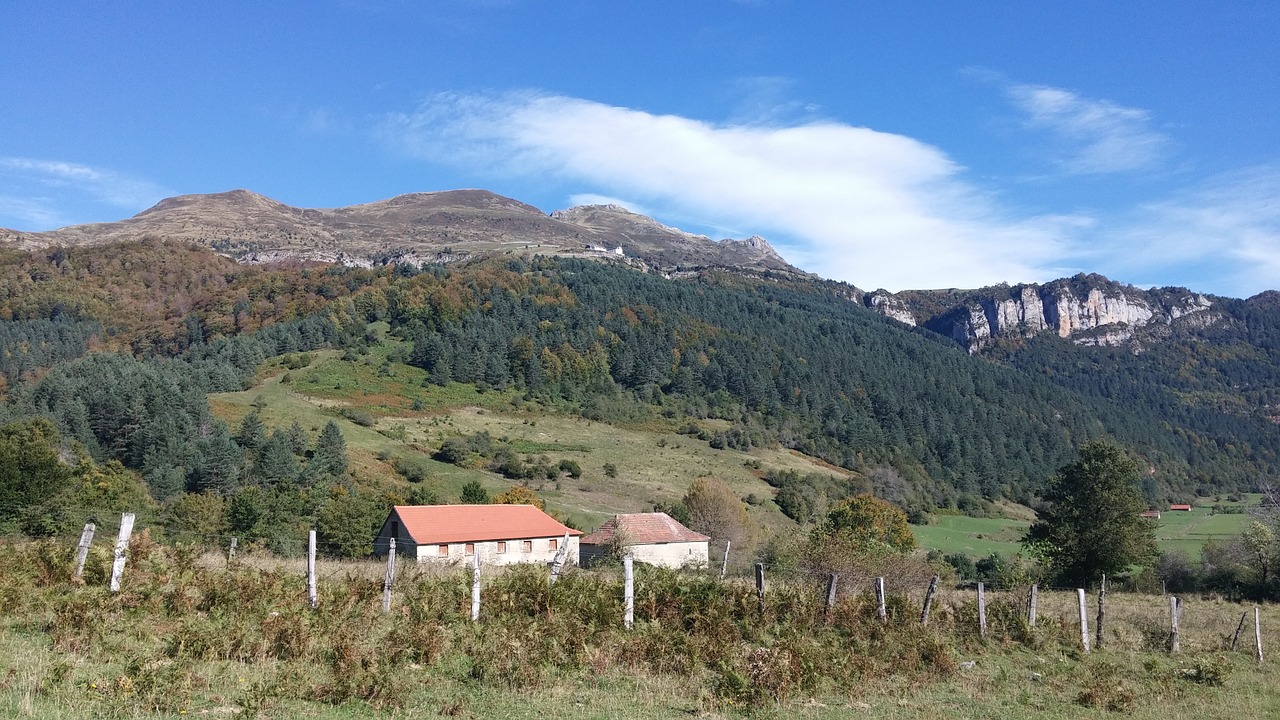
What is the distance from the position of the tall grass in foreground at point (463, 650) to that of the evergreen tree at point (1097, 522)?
26.4 metres

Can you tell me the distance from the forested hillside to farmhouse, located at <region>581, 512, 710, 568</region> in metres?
53.8

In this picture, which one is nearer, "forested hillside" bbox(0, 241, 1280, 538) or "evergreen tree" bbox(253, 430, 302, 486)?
"evergreen tree" bbox(253, 430, 302, 486)

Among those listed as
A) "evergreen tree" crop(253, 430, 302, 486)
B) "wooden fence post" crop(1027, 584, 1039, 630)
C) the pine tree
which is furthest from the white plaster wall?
the pine tree

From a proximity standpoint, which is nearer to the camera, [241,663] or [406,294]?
[241,663]

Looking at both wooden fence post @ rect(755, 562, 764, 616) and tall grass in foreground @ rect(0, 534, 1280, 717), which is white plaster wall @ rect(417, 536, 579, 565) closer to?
wooden fence post @ rect(755, 562, 764, 616)

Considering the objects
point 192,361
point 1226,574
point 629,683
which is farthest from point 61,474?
point 192,361

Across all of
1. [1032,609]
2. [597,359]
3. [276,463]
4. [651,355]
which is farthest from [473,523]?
[651,355]

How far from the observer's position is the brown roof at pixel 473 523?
4294cm

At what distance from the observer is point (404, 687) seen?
9.61m

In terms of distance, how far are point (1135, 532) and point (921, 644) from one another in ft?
110

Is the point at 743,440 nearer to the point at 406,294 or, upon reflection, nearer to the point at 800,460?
the point at 800,460

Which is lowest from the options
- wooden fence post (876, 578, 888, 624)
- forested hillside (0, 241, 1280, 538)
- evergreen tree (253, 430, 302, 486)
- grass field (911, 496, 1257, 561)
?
grass field (911, 496, 1257, 561)

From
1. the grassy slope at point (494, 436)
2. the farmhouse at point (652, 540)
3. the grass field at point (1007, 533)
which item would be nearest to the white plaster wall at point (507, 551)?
the farmhouse at point (652, 540)

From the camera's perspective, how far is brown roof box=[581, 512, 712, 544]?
4903 centimetres
